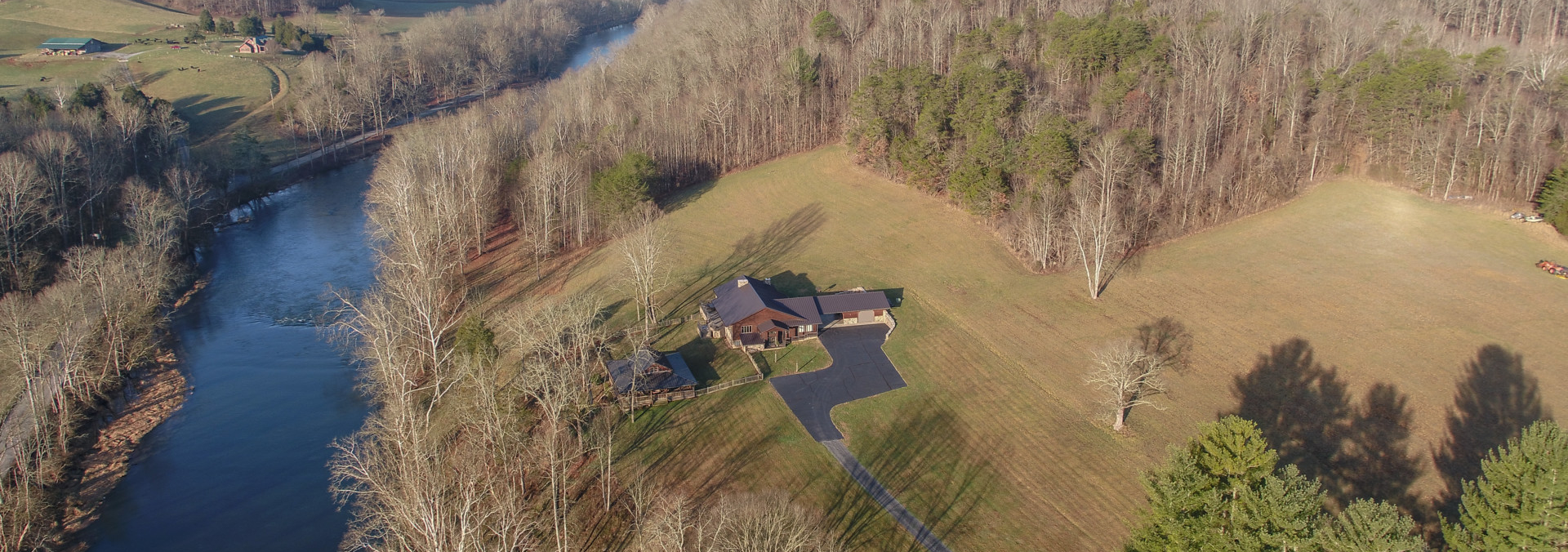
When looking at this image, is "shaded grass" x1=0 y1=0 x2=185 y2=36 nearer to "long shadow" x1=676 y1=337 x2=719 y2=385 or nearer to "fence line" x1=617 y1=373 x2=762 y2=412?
"long shadow" x1=676 y1=337 x2=719 y2=385

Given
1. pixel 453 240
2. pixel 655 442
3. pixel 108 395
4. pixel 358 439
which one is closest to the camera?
pixel 655 442

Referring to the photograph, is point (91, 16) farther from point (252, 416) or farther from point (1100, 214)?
point (1100, 214)

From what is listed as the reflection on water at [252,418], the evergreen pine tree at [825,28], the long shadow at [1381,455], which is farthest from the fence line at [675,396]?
the evergreen pine tree at [825,28]

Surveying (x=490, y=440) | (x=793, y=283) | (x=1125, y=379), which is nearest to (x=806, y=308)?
(x=793, y=283)

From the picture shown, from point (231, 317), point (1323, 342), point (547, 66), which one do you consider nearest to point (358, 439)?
point (231, 317)

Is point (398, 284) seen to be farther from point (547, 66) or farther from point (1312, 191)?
point (547, 66)

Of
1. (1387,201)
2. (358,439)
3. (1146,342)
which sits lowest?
(358,439)
